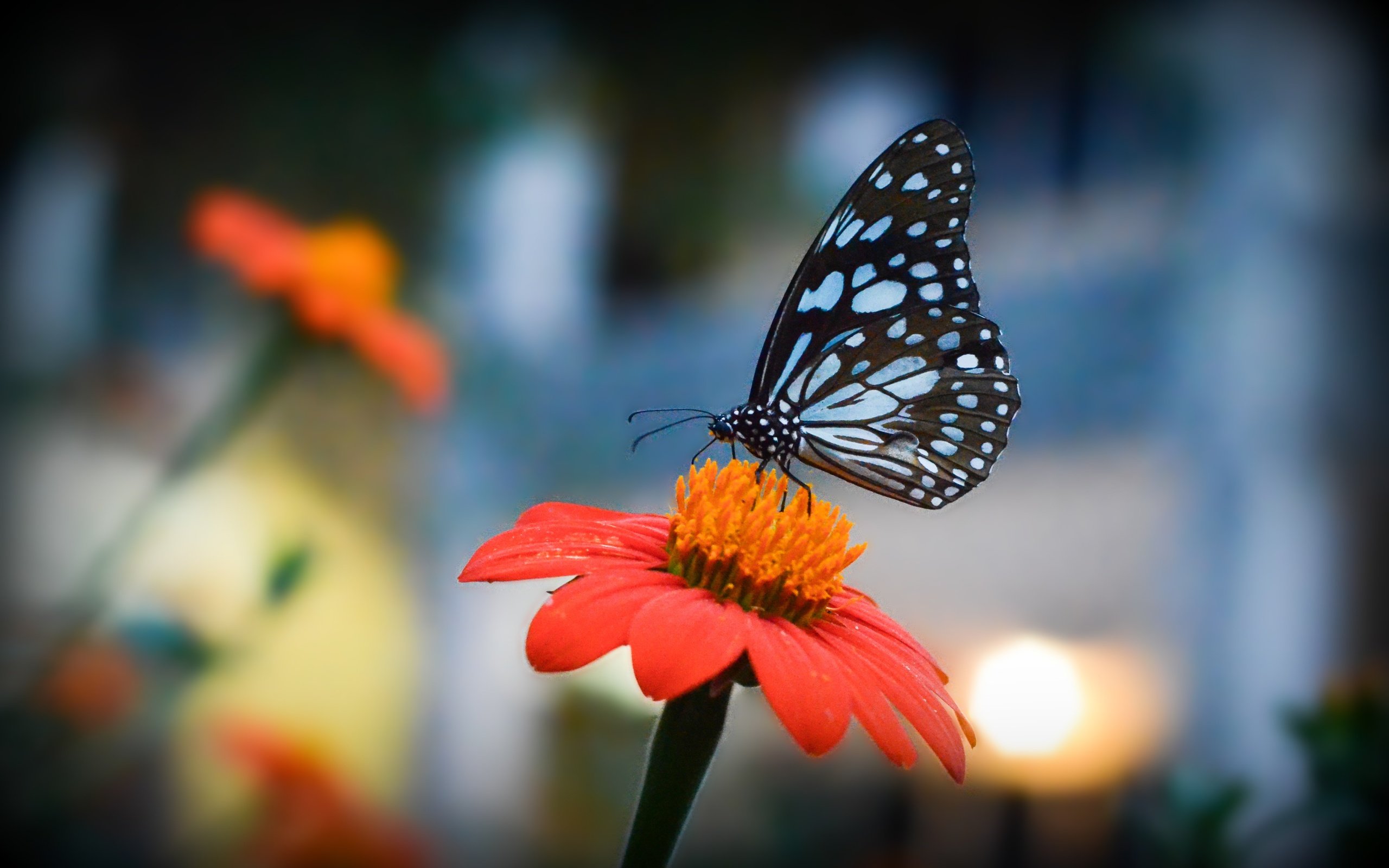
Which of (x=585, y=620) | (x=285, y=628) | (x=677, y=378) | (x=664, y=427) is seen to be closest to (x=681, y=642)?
(x=585, y=620)

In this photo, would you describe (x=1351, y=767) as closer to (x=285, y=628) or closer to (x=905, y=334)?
(x=905, y=334)

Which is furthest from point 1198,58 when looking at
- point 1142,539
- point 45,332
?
point 45,332

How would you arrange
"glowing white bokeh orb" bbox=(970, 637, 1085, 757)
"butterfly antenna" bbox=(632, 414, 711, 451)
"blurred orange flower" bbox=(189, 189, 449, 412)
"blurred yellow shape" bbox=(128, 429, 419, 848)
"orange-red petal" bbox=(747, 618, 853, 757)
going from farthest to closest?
"glowing white bokeh orb" bbox=(970, 637, 1085, 757), "blurred yellow shape" bbox=(128, 429, 419, 848), "blurred orange flower" bbox=(189, 189, 449, 412), "butterfly antenna" bbox=(632, 414, 711, 451), "orange-red petal" bbox=(747, 618, 853, 757)

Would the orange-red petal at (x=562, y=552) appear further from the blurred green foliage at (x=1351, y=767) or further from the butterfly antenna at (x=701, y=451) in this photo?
the blurred green foliage at (x=1351, y=767)

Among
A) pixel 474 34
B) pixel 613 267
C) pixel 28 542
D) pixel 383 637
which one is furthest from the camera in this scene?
pixel 613 267

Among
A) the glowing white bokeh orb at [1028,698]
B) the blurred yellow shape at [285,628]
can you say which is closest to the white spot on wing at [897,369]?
the blurred yellow shape at [285,628]

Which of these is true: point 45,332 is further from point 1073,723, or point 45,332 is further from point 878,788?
point 1073,723

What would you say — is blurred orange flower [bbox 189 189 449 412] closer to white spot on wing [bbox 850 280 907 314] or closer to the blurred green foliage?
white spot on wing [bbox 850 280 907 314]

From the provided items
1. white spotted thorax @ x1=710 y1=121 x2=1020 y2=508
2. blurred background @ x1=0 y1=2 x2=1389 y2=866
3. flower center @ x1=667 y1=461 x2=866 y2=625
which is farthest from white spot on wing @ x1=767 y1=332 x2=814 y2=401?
blurred background @ x1=0 y1=2 x2=1389 y2=866
